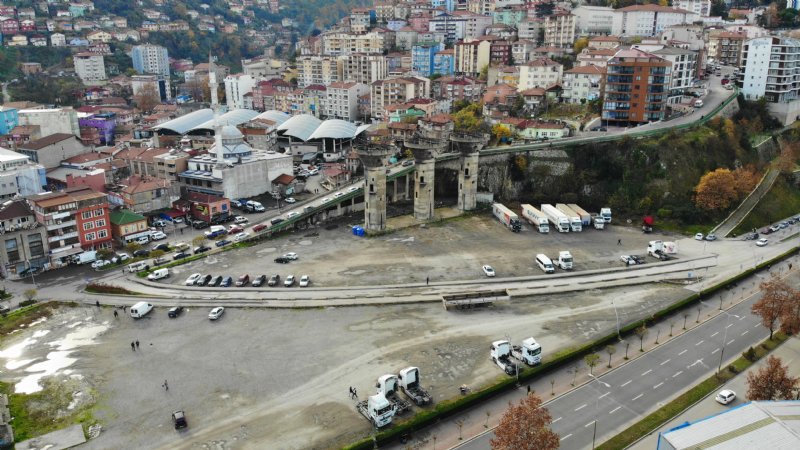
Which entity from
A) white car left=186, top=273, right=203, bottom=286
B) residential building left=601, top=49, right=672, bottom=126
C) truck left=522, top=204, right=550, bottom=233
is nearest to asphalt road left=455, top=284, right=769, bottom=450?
truck left=522, top=204, right=550, bottom=233

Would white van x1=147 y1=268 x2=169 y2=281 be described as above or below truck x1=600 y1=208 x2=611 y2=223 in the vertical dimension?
below

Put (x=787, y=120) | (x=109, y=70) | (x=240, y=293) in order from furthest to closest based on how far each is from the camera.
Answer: (x=109, y=70)
(x=787, y=120)
(x=240, y=293)

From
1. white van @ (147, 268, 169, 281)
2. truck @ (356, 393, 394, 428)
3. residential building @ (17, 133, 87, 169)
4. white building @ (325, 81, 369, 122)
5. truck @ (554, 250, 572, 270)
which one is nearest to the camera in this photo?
truck @ (356, 393, 394, 428)

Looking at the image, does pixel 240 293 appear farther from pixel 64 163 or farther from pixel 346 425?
pixel 64 163

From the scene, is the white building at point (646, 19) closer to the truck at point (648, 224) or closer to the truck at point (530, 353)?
the truck at point (648, 224)

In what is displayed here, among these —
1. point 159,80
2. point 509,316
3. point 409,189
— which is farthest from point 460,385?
point 159,80

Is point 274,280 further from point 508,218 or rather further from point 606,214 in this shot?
point 606,214

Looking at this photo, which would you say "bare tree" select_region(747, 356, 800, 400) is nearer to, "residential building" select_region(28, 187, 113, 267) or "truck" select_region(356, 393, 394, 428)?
"truck" select_region(356, 393, 394, 428)
